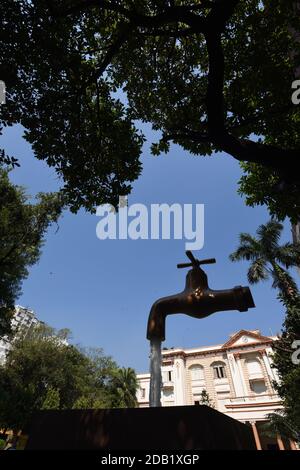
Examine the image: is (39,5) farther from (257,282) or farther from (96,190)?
(257,282)

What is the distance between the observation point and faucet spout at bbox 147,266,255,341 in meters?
4.48

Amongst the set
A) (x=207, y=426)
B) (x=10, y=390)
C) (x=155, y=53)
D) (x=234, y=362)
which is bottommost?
(x=207, y=426)

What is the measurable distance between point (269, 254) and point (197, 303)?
60.6 feet

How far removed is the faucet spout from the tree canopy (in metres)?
2.17

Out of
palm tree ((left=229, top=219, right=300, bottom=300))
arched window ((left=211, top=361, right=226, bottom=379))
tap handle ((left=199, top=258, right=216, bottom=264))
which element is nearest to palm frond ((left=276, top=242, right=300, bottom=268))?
palm tree ((left=229, top=219, right=300, bottom=300))

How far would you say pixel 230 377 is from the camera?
121 feet

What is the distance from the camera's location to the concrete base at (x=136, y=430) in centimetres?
208

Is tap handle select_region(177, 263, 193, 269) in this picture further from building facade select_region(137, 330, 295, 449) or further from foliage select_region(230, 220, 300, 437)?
building facade select_region(137, 330, 295, 449)

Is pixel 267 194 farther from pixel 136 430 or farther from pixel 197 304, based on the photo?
pixel 136 430

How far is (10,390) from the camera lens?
25.3 m

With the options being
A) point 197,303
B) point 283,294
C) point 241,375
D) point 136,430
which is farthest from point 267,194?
point 241,375

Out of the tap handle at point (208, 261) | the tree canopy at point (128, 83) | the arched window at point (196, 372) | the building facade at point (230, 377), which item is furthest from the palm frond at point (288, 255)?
the arched window at point (196, 372)
